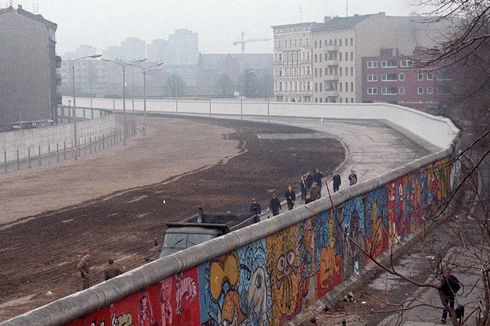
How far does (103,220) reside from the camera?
38625 millimetres

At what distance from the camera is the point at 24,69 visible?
104125 mm

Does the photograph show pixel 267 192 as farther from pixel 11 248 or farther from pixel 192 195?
pixel 11 248

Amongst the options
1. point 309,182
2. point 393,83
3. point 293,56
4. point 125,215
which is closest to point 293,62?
point 293,56

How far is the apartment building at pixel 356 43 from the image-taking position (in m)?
150

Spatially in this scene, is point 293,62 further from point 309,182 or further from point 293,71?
point 309,182

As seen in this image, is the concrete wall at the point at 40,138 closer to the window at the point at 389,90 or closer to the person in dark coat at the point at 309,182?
the person in dark coat at the point at 309,182

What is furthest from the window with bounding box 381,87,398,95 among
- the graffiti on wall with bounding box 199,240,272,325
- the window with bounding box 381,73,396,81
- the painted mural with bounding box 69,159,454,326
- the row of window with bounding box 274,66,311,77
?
the graffiti on wall with bounding box 199,240,272,325

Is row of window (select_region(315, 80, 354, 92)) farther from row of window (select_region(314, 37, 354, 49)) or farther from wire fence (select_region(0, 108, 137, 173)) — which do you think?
wire fence (select_region(0, 108, 137, 173))

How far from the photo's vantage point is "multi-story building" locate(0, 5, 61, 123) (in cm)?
10244

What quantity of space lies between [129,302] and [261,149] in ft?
208

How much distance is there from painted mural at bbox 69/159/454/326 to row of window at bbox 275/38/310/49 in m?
153

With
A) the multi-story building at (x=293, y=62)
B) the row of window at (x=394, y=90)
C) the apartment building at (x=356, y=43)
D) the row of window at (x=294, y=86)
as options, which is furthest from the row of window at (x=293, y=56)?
the row of window at (x=394, y=90)

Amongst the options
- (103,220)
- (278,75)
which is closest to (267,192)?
(103,220)

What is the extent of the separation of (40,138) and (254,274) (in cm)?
5841
